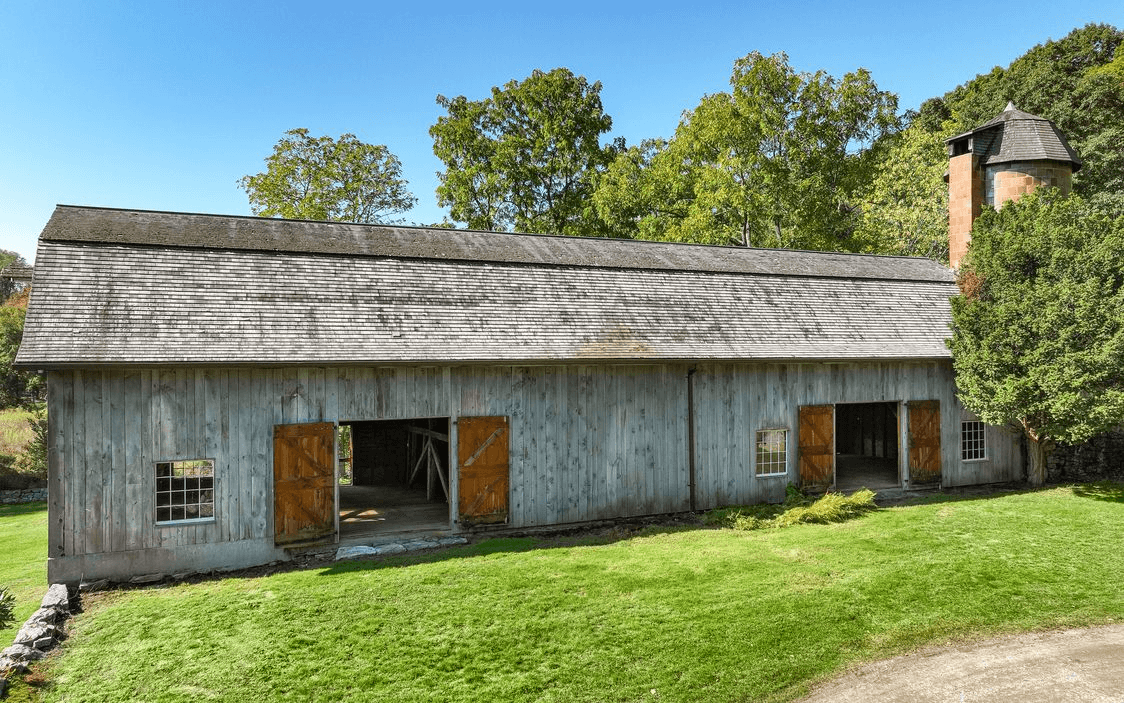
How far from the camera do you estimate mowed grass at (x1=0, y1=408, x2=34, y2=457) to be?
24.9 meters

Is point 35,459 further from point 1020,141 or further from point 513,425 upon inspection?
point 1020,141

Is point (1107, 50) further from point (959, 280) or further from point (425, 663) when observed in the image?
point (425, 663)

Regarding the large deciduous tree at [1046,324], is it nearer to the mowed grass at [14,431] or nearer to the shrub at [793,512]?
the shrub at [793,512]

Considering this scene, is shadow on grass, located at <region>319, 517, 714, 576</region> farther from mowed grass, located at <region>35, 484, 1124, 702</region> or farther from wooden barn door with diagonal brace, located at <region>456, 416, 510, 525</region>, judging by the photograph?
wooden barn door with diagonal brace, located at <region>456, 416, 510, 525</region>

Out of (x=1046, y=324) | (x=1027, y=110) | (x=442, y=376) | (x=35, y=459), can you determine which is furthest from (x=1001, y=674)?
(x=1027, y=110)

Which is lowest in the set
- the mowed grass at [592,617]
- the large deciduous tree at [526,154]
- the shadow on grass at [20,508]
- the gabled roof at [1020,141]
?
the shadow on grass at [20,508]

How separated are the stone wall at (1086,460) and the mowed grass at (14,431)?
34977 millimetres

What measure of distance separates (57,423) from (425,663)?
703cm

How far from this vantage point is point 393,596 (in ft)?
28.1

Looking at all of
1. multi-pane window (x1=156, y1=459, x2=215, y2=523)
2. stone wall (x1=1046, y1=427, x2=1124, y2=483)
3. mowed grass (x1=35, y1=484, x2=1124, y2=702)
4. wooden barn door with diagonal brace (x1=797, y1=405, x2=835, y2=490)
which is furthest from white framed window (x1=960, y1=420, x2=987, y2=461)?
multi-pane window (x1=156, y1=459, x2=215, y2=523)

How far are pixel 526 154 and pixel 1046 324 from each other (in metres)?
23.8

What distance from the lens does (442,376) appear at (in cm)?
1159

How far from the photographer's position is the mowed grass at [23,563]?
28.3ft

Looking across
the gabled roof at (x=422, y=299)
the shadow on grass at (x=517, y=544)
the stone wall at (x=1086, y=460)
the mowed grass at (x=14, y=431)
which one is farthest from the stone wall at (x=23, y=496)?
the stone wall at (x=1086, y=460)
